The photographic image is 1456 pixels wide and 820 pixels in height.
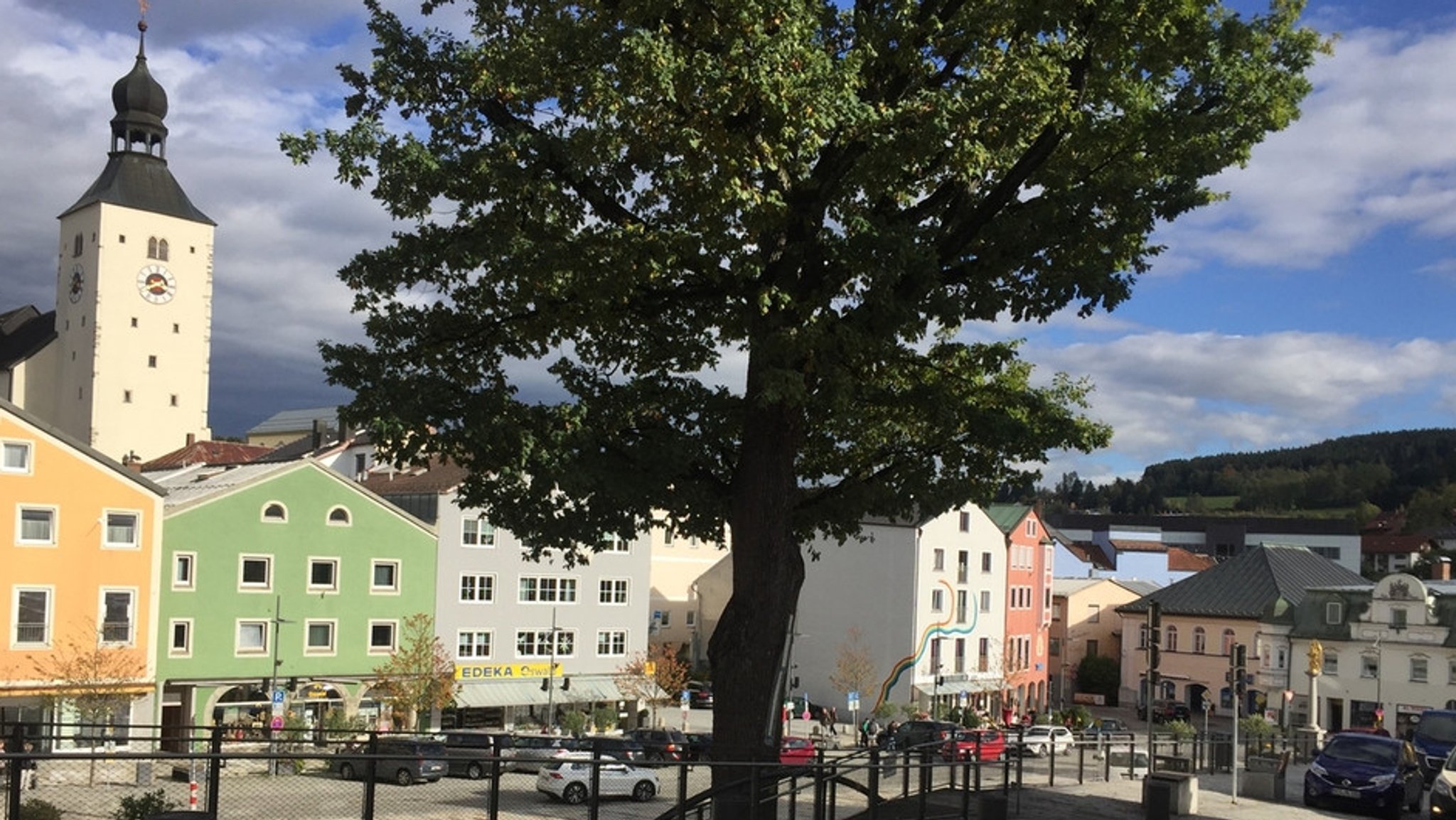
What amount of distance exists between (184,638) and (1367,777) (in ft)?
127

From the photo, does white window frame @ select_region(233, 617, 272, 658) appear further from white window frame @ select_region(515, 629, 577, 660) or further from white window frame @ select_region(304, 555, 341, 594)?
white window frame @ select_region(515, 629, 577, 660)

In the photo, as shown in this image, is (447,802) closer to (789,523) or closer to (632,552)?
(789,523)

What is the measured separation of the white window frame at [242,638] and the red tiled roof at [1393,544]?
12739cm

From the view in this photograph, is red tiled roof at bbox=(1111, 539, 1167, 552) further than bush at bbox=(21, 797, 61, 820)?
Yes

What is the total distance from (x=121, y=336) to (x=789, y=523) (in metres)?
102

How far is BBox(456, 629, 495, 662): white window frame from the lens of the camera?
56.0 metres

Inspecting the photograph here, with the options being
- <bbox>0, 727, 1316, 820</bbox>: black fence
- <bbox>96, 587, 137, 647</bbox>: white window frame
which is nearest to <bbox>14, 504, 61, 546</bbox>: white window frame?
<bbox>96, 587, 137, 647</bbox>: white window frame

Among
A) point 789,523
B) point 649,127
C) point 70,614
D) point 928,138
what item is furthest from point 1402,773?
point 70,614

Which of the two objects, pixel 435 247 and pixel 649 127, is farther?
pixel 435 247

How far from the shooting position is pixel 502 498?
14070mm

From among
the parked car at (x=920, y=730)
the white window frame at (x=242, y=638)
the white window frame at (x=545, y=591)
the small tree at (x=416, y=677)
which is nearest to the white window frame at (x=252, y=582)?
the white window frame at (x=242, y=638)

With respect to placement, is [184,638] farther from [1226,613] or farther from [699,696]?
[1226,613]

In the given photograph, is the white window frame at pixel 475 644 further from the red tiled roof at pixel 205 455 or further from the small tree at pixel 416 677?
the red tiled roof at pixel 205 455

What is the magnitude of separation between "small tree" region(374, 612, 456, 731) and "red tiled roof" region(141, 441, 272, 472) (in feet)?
120
